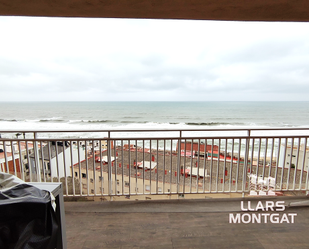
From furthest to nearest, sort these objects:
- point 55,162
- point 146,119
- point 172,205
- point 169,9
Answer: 1. point 146,119
2. point 55,162
3. point 172,205
4. point 169,9

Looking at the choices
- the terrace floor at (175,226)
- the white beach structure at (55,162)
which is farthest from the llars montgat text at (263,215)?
the white beach structure at (55,162)

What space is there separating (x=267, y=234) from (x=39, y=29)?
632 inches

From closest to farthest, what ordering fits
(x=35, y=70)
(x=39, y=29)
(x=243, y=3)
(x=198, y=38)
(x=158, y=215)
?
1. (x=243, y=3)
2. (x=158, y=215)
3. (x=39, y=29)
4. (x=198, y=38)
5. (x=35, y=70)

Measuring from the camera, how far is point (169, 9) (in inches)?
61.9

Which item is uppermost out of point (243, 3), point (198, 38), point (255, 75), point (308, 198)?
point (198, 38)

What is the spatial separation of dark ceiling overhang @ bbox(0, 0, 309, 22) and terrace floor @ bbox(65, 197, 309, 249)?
2.24 meters

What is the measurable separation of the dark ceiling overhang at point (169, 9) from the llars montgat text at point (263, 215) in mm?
2259

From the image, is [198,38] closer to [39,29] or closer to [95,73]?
[39,29]

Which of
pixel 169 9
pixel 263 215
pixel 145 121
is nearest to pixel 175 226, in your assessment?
pixel 263 215

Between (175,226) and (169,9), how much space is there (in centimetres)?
226

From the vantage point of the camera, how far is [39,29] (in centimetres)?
1172

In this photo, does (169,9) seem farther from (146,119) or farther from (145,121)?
(146,119)

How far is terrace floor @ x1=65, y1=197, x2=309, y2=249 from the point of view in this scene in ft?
5.04

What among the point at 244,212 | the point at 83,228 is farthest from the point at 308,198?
the point at 83,228
